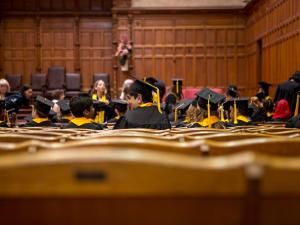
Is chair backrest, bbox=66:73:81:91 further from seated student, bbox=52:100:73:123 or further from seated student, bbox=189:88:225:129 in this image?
seated student, bbox=189:88:225:129

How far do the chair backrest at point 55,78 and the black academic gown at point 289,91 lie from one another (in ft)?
26.8

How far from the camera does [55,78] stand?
53.7 ft

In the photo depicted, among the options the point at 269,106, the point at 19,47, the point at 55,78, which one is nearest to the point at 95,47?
the point at 55,78

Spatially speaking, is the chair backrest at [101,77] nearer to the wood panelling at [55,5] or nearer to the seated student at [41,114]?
the wood panelling at [55,5]

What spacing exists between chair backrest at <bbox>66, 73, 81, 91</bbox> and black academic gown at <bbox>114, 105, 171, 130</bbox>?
10.9 m

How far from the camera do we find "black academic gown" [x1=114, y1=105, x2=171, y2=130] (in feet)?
18.4

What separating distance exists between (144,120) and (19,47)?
12555 millimetres

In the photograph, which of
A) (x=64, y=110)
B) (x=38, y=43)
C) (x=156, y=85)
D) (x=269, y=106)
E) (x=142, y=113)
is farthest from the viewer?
(x=38, y=43)

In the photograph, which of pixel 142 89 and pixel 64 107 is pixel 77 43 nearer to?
pixel 64 107

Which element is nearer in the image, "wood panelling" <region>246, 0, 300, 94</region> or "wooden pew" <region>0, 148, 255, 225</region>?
"wooden pew" <region>0, 148, 255, 225</region>

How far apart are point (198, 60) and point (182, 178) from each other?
50.5 feet

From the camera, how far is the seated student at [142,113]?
564cm

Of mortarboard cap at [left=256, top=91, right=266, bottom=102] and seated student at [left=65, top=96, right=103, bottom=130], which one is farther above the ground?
mortarboard cap at [left=256, top=91, right=266, bottom=102]

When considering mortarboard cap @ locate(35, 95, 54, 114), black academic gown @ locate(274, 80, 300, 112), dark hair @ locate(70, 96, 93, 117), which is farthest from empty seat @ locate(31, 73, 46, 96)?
dark hair @ locate(70, 96, 93, 117)
